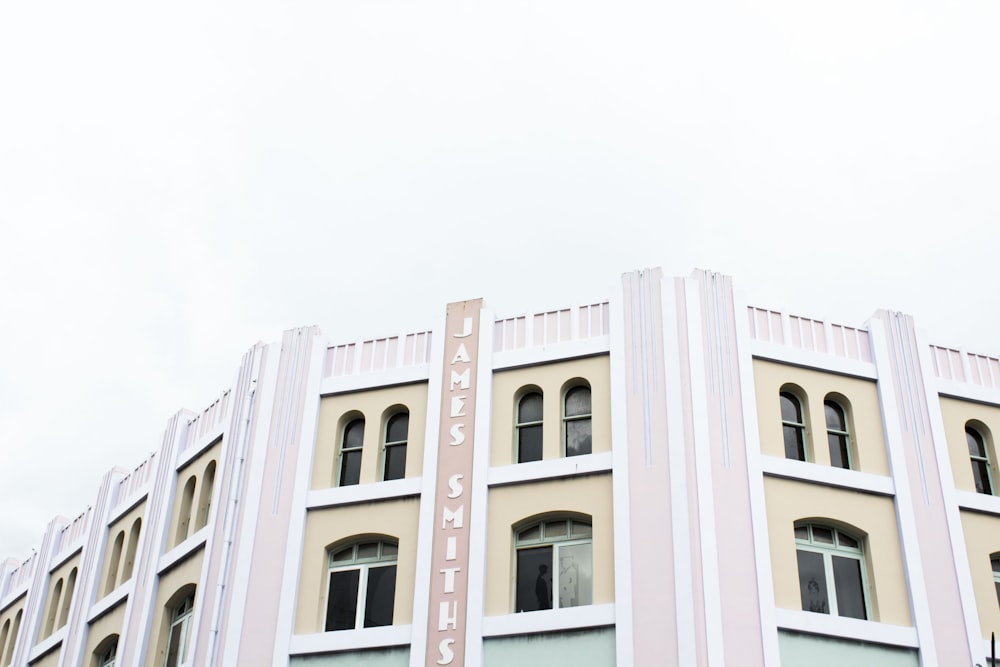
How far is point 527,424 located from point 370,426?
373 centimetres

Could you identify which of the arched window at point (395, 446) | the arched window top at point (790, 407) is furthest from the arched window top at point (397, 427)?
the arched window top at point (790, 407)

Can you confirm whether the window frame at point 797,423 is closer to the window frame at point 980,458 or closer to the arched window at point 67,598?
the window frame at point 980,458

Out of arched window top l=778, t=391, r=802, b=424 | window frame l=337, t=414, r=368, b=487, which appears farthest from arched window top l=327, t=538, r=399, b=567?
arched window top l=778, t=391, r=802, b=424

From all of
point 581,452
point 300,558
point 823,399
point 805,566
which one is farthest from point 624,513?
point 300,558

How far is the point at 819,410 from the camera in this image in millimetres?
26609

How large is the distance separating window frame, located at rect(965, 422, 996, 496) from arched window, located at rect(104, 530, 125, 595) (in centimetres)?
2185

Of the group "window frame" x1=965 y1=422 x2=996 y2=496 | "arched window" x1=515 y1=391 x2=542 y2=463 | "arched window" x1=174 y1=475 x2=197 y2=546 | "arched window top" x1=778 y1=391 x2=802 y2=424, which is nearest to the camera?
"arched window top" x1=778 y1=391 x2=802 y2=424

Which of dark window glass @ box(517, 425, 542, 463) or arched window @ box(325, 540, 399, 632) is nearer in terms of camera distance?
arched window @ box(325, 540, 399, 632)

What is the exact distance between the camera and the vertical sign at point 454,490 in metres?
24.5

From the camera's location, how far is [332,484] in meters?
27.7

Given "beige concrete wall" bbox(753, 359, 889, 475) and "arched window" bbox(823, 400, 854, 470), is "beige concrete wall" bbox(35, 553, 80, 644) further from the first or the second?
"arched window" bbox(823, 400, 854, 470)

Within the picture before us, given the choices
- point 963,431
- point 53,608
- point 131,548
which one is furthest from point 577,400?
point 53,608

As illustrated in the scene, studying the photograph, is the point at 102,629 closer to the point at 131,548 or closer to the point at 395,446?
the point at 131,548

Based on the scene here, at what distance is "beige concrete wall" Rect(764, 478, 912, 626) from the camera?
955 inches
